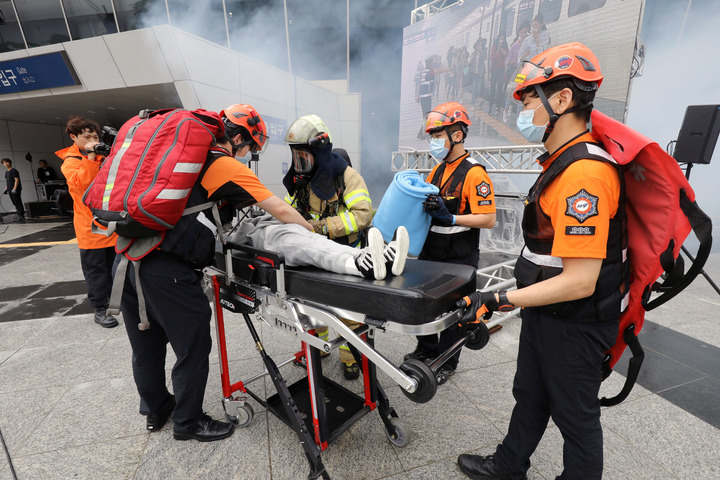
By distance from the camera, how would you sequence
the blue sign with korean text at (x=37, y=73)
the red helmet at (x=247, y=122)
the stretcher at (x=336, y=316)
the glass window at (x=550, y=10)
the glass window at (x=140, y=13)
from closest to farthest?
the stretcher at (x=336, y=316) < the red helmet at (x=247, y=122) < the glass window at (x=550, y=10) < the blue sign with korean text at (x=37, y=73) < the glass window at (x=140, y=13)

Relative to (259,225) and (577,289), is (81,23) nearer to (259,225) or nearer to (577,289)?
(259,225)

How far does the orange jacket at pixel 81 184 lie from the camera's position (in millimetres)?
3295

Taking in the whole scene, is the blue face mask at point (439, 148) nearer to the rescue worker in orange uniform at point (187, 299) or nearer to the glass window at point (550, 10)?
the rescue worker in orange uniform at point (187, 299)

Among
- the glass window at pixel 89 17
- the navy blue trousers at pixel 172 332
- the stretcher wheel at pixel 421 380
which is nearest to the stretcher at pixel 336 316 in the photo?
the stretcher wheel at pixel 421 380

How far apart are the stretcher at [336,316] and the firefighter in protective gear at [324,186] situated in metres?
0.58

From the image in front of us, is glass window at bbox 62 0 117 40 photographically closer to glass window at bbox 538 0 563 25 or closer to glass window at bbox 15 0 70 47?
glass window at bbox 15 0 70 47

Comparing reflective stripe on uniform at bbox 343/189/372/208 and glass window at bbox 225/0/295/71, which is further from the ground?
glass window at bbox 225/0/295/71

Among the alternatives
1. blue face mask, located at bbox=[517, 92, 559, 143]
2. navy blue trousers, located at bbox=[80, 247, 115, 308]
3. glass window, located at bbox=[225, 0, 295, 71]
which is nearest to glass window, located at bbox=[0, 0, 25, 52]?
glass window, located at bbox=[225, 0, 295, 71]

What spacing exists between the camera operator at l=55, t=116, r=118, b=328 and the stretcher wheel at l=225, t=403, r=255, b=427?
209cm

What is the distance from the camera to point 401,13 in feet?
43.7

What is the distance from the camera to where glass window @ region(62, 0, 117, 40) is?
9803 mm

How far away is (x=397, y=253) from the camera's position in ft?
4.70

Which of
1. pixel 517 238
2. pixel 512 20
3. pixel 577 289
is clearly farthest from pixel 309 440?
pixel 512 20

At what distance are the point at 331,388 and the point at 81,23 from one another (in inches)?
548
